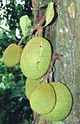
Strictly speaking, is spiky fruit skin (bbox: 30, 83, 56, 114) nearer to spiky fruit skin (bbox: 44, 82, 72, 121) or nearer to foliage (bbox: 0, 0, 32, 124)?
spiky fruit skin (bbox: 44, 82, 72, 121)

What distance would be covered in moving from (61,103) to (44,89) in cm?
5

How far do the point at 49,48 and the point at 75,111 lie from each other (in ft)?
0.49

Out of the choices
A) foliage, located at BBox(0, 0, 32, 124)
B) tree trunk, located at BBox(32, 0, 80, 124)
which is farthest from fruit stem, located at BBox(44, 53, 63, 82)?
foliage, located at BBox(0, 0, 32, 124)

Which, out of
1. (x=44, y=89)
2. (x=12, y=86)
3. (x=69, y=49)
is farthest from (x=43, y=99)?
(x=12, y=86)

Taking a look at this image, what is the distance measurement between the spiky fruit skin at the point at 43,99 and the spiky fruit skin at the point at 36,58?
33mm

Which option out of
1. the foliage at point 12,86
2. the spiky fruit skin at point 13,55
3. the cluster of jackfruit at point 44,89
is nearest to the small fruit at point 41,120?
the cluster of jackfruit at point 44,89

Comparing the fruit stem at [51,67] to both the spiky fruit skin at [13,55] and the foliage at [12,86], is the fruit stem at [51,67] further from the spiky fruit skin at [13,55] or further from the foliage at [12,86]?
the foliage at [12,86]

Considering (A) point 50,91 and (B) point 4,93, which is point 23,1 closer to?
(B) point 4,93

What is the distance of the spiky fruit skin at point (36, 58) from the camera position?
71 cm

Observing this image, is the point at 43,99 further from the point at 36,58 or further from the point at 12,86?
the point at 12,86

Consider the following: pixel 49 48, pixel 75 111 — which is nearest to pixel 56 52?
pixel 49 48

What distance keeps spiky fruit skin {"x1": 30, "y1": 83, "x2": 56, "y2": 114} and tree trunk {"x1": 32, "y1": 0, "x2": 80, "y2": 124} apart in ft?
0.16

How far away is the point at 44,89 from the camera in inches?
27.7

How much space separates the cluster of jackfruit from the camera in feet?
2.25
